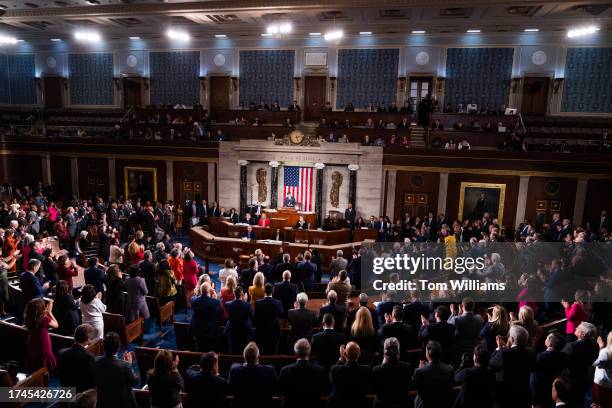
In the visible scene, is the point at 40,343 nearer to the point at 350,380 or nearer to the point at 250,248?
the point at 350,380

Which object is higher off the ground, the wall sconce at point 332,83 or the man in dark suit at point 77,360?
the wall sconce at point 332,83

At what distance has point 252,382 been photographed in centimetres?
399

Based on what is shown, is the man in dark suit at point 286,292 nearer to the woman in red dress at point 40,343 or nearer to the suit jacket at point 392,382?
the suit jacket at point 392,382

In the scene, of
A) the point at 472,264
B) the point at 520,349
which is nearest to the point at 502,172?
the point at 472,264

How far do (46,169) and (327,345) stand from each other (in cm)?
1916

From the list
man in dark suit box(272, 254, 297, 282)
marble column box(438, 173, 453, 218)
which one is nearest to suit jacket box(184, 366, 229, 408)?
man in dark suit box(272, 254, 297, 282)

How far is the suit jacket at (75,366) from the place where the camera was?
13.6 ft

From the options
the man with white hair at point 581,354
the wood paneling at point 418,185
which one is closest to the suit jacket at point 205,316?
the man with white hair at point 581,354

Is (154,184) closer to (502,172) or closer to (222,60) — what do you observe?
(222,60)

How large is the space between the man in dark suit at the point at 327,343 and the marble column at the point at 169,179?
14606 mm

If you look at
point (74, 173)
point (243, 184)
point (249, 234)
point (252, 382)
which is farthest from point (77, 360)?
point (74, 173)

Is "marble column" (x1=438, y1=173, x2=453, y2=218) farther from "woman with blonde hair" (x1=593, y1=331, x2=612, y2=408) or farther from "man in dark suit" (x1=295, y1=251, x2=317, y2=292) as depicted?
"woman with blonde hair" (x1=593, y1=331, x2=612, y2=408)

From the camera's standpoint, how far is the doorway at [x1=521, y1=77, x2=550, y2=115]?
18.1 meters

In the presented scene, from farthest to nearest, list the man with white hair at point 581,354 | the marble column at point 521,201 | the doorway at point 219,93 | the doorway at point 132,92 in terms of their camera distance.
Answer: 1. the doorway at point 132,92
2. the doorway at point 219,93
3. the marble column at point 521,201
4. the man with white hair at point 581,354
